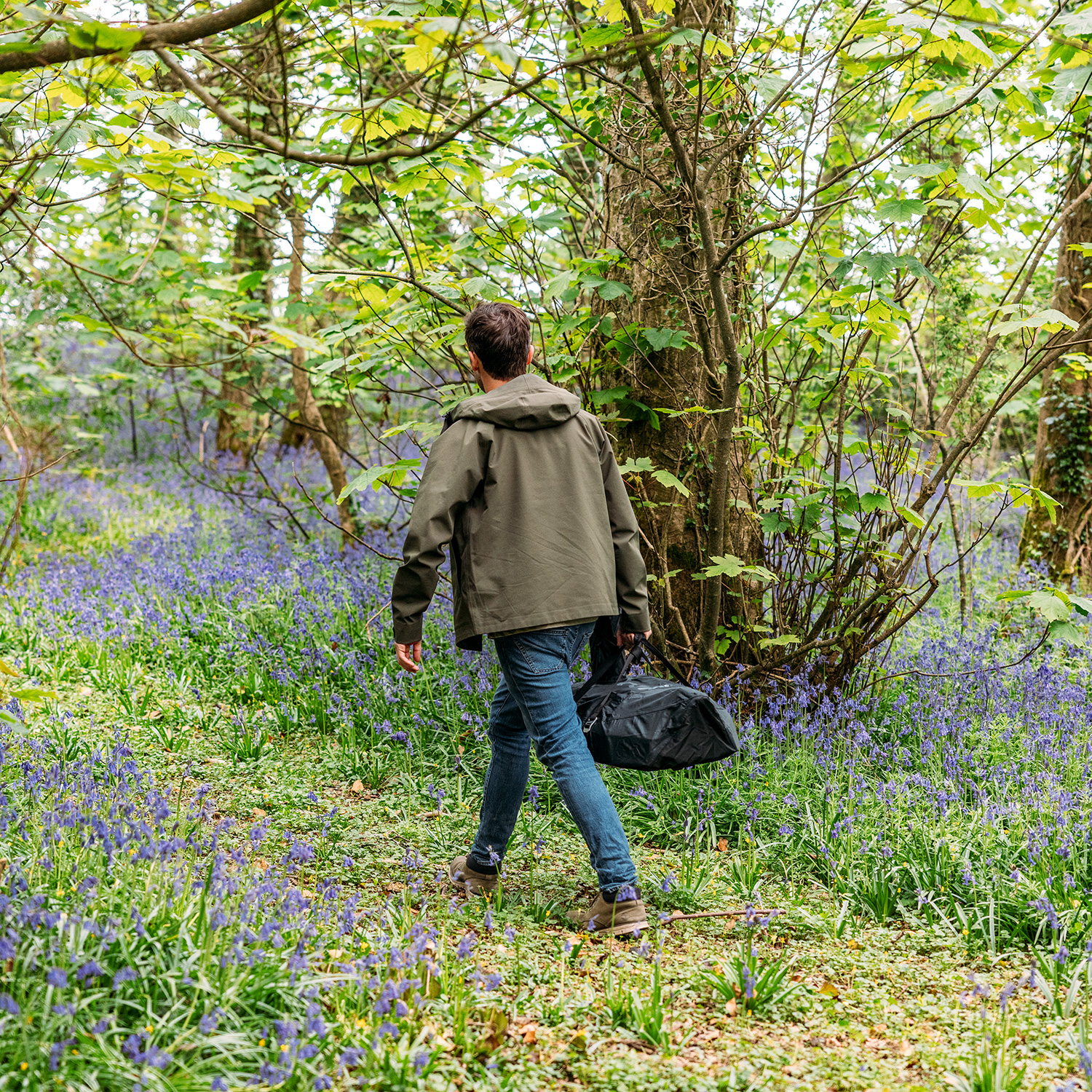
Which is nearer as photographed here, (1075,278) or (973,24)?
(973,24)

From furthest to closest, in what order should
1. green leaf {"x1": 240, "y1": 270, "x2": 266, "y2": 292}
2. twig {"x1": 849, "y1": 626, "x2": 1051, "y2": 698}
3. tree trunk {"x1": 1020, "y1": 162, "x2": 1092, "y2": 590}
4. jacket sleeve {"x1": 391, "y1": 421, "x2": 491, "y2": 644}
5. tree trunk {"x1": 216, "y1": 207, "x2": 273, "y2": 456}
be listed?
tree trunk {"x1": 216, "y1": 207, "x2": 273, "y2": 456}
tree trunk {"x1": 1020, "y1": 162, "x2": 1092, "y2": 590}
green leaf {"x1": 240, "y1": 270, "x2": 266, "y2": 292}
twig {"x1": 849, "y1": 626, "x2": 1051, "y2": 698}
jacket sleeve {"x1": 391, "y1": 421, "x2": 491, "y2": 644}

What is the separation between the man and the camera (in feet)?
9.92

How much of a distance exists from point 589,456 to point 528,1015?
180 cm

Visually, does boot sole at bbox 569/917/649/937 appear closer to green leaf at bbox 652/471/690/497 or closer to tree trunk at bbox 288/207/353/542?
green leaf at bbox 652/471/690/497

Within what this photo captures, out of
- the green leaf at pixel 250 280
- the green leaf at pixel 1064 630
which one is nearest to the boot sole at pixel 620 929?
the green leaf at pixel 1064 630

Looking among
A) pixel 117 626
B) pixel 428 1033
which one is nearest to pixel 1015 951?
pixel 428 1033

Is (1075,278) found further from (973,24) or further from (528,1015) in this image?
(528,1015)

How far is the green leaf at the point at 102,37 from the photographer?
178cm

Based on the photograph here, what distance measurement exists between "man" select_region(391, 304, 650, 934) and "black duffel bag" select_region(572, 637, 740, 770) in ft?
0.56

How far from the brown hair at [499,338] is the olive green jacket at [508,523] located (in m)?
0.08

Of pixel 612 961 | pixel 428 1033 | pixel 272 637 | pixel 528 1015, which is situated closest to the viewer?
pixel 428 1033

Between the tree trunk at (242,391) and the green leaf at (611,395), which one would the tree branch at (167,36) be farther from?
the tree trunk at (242,391)

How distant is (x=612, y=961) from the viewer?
2924 mm

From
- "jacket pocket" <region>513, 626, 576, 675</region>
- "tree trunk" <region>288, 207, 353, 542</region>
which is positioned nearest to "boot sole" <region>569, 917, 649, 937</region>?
"jacket pocket" <region>513, 626, 576, 675</region>
